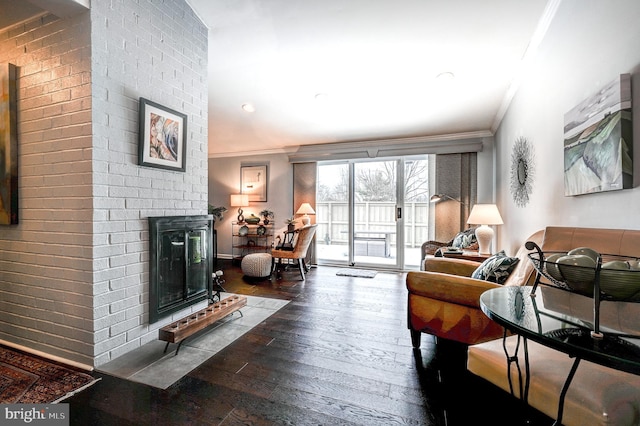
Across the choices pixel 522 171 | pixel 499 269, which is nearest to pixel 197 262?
pixel 499 269

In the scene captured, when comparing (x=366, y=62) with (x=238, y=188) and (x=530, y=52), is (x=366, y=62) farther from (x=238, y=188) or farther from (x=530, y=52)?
(x=238, y=188)

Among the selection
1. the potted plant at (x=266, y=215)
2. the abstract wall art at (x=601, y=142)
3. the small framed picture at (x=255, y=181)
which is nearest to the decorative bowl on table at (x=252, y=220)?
the potted plant at (x=266, y=215)

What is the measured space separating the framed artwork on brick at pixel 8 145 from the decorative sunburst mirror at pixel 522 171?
4206mm

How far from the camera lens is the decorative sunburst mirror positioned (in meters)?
2.51

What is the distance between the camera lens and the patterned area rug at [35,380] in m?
1.55

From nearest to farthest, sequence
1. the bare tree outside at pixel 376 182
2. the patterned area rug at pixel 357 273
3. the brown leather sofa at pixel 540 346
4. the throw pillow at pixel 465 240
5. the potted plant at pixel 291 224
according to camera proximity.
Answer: the brown leather sofa at pixel 540 346 < the throw pillow at pixel 465 240 < the patterned area rug at pixel 357 273 < the bare tree outside at pixel 376 182 < the potted plant at pixel 291 224

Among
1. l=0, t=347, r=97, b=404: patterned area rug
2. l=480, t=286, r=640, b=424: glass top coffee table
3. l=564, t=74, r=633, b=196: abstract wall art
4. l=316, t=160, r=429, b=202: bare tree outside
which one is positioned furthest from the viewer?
l=316, t=160, r=429, b=202: bare tree outside

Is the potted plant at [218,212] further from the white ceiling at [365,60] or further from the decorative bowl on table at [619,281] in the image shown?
the decorative bowl on table at [619,281]

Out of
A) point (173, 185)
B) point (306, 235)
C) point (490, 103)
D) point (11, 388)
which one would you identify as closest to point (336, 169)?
point (306, 235)

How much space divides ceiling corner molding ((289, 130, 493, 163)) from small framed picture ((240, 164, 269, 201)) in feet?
2.50

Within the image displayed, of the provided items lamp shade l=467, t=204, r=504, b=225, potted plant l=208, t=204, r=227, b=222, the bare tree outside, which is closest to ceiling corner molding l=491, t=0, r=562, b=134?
lamp shade l=467, t=204, r=504, b=225

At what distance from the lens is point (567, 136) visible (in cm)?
172

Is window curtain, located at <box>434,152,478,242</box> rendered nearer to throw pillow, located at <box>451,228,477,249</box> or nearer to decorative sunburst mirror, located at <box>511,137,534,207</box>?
throw pillow, located at <box>451,228,477,249</box>

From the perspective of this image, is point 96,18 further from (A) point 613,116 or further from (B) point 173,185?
(A) point 613,116
